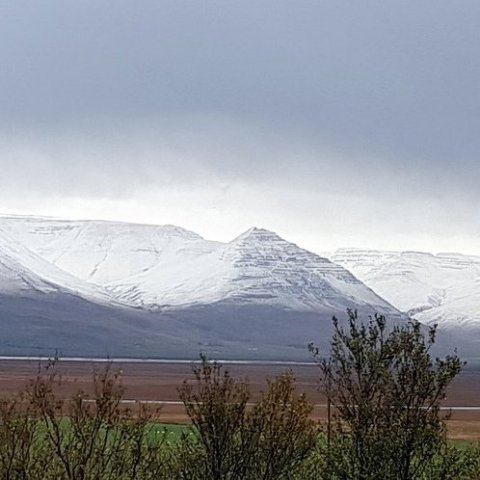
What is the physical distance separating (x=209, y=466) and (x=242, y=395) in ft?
8.49

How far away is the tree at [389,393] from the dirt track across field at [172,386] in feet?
114

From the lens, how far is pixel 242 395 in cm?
2534

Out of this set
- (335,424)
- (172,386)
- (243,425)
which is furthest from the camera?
(172,386)

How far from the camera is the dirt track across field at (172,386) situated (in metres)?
85.2

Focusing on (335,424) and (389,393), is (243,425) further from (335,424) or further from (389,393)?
(389,393)

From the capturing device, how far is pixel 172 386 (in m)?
136

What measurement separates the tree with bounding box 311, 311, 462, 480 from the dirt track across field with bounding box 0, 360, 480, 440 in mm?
34616

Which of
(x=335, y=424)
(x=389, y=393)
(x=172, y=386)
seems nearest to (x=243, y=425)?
(x=335, y=424)

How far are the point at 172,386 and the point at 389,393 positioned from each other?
110 m

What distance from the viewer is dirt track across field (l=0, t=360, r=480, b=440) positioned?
8524 cm

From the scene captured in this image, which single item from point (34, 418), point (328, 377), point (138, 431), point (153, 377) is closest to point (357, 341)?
point (328, 377)

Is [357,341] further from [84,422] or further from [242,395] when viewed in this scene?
[84,422]

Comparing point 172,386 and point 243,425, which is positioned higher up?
point 172,386

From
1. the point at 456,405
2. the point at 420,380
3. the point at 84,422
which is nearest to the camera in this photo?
the point at 84,422
